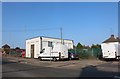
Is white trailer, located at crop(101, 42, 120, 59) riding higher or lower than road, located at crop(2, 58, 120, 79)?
higher

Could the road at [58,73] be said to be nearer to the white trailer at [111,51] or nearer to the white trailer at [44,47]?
the white trailer at [111,51]

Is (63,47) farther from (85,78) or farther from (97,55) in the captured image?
(85,78)

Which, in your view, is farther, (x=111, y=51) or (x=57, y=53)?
(x=57, y=53)

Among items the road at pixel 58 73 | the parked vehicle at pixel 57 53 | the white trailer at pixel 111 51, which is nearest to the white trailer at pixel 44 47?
the parked vehicle at pixel 57 53

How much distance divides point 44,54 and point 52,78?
90.1ft

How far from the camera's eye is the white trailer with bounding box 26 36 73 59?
4241cm

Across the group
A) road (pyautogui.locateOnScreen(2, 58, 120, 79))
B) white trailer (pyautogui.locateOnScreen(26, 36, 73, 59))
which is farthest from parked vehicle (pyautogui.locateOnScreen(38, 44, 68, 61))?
road (pyautogui.locateOnScreen(2, 58, 120, 79))

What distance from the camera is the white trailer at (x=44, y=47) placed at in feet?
139

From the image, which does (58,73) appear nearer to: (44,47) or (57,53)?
(57,53)

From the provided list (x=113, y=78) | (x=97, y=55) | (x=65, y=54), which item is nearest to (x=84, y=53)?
(x=97, y=55)

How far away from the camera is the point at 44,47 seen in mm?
44844

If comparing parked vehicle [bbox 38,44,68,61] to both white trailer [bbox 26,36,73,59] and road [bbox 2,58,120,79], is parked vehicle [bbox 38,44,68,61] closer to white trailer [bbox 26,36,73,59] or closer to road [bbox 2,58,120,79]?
white trailer [bbox 26,36,73,59]

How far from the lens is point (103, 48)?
40438mm

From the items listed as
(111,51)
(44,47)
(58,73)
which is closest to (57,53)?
(44,47)
